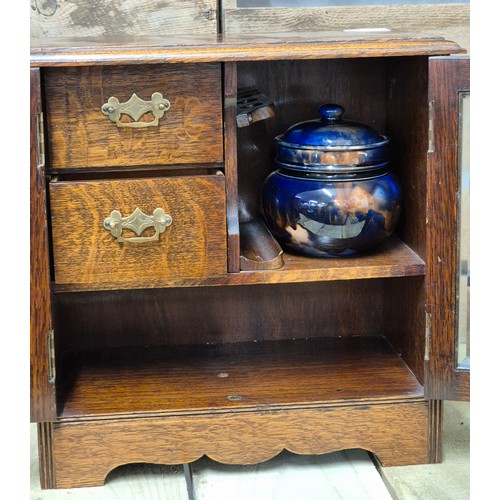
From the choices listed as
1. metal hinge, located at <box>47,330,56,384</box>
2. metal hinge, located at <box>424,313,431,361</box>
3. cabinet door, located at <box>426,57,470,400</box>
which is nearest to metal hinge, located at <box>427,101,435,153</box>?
cabinet door, located at <box>426,57,470,400</box>

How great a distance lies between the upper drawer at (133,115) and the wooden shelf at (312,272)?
201 mm

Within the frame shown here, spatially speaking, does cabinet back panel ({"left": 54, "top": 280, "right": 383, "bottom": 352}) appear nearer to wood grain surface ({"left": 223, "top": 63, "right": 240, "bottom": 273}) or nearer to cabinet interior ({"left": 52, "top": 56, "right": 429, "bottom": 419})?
cabinet interior ({"left": 52, "top": 56, "right": 429, "bottom": 419})

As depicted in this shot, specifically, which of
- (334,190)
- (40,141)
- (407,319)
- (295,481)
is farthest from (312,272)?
(40,141)

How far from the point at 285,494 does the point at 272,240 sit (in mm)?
454

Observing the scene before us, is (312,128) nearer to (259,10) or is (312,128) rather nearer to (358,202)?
(358,202)

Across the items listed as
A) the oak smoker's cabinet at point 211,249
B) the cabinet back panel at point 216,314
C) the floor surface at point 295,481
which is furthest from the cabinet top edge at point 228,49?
the floor surface at point 295,481

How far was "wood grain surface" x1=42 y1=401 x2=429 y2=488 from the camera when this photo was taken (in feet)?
5.29

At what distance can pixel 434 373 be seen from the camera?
1.61 metres

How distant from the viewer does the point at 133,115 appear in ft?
4.91

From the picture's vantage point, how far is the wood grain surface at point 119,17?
1.85 metres

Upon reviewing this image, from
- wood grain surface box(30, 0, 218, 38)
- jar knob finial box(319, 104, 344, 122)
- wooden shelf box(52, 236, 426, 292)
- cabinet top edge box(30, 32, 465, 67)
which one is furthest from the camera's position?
wood grain surface box(30, 0, 218, 38)

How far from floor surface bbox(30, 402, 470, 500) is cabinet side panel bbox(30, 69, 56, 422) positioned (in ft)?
0.58

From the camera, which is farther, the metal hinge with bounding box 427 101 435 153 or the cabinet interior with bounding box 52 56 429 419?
the cabinet interior with bounding box 52 56 429 419
